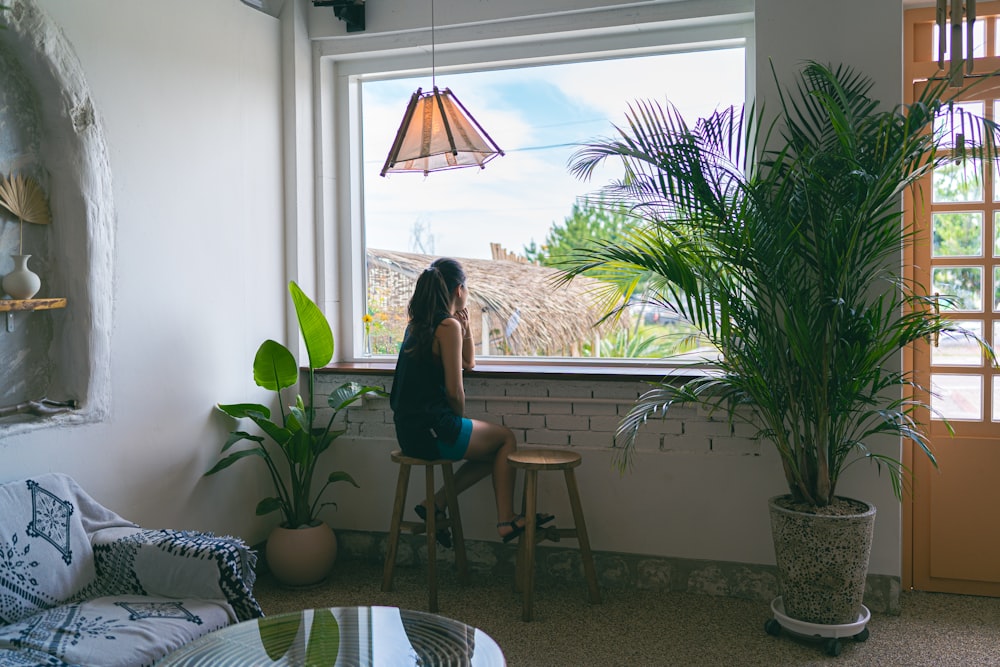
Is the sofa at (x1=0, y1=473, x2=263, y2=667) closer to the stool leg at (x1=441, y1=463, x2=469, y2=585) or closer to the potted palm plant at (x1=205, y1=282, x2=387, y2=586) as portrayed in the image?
the potted palm plant at (x1=205, y1=282, x2=387, y2=586)

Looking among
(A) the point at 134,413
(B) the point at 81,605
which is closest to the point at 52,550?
(B) the point at 81,605

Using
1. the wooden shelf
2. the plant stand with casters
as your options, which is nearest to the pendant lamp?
the wooden shelf

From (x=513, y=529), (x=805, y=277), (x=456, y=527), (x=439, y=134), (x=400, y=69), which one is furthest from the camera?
(x=400, y=69)

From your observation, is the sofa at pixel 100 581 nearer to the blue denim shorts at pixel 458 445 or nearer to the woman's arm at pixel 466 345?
the blue denim shorts at pixel 458 445

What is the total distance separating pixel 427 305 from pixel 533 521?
102 cm

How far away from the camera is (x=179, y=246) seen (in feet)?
11.7

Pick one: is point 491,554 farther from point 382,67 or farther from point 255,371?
point 382,67

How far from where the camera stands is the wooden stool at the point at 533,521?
3508 mm

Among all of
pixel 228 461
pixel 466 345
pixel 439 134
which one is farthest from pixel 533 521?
pixel 439 134

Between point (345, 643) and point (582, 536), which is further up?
point (345, 643)

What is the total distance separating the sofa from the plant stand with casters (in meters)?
1.93

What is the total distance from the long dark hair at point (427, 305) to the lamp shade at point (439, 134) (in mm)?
495

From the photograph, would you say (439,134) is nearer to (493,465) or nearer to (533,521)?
(493,465)

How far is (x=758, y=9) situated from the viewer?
3.65 m
